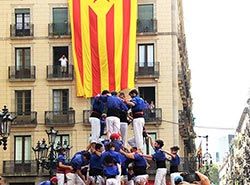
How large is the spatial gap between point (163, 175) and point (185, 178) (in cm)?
1062

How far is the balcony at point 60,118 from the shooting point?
181 ft

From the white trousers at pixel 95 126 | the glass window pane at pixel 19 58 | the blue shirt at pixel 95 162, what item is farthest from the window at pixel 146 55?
the blue shirt at pixel 95 162

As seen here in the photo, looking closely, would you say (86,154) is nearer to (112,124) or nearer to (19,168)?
(112,124)

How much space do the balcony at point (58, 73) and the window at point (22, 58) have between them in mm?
1768

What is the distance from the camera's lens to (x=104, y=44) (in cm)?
5297

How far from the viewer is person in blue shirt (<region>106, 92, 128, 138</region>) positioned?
24.3 metres

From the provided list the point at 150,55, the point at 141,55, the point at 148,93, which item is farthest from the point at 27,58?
the point at 148,93

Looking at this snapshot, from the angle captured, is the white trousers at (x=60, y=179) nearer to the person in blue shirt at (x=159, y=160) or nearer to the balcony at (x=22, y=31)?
the person in blue shirt at (x=159, y=160)

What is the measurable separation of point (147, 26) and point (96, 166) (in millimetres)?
33485

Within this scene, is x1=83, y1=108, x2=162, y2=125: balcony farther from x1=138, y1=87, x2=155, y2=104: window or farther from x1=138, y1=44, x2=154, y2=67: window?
x1=138, y1=44, x2=154, y2=67: window

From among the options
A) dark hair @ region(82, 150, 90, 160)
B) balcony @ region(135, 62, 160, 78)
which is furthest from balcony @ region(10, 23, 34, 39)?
dark hair @ region(82, 150, 90, 160)

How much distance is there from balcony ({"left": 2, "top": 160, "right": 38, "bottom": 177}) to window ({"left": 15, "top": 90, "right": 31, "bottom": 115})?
379 centimetres

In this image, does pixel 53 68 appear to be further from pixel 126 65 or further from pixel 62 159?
pixel 62 159

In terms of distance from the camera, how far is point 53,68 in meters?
55.9
